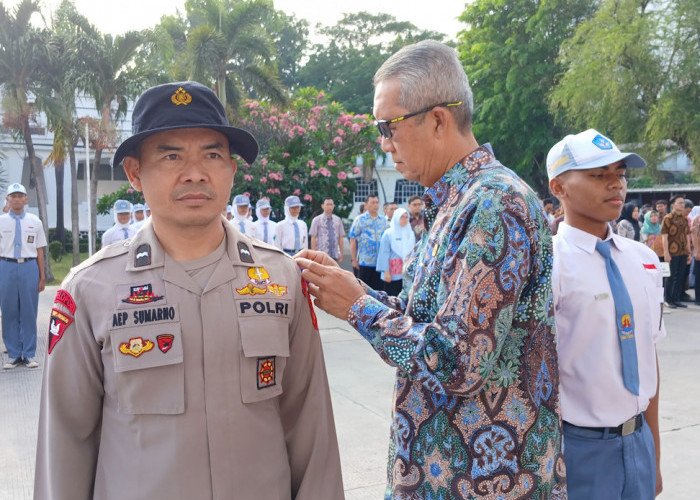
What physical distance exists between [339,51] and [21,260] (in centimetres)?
3383

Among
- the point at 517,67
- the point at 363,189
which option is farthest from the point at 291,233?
the point at 363,189

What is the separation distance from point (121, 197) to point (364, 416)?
1812cm

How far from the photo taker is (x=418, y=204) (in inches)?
420

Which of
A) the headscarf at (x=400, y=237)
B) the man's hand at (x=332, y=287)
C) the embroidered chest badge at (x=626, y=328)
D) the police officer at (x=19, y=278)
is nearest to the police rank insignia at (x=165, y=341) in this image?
the man's hand at (x=332, y=287)

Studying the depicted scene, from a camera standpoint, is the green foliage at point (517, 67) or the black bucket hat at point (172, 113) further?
the green foliage at point (517, 67)

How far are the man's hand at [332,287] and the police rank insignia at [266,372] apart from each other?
218mm

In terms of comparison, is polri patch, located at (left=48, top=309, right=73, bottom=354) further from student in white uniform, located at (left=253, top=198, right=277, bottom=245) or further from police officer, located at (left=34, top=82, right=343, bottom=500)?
student in white uniform, located at (left=253, top=198, right=277, bottom=245)

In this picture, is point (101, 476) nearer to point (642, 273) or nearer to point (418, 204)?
point (642, 273)

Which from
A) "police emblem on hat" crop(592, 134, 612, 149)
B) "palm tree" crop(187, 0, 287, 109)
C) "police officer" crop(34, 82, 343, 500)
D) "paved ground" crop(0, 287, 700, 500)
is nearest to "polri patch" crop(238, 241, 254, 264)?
"police officer" crop(34, 82, 343, 500)

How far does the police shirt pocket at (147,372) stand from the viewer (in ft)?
5.17

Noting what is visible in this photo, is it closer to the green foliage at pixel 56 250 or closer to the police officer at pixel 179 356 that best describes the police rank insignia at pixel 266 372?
the police officer at pixel 179 356

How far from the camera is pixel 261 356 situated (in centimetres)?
168

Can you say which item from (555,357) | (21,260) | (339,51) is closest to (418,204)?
(21,260)

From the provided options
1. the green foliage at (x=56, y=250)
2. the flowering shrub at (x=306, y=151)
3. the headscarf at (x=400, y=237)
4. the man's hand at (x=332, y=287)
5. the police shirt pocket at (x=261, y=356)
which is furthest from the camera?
the green foliage at (x=56, y=250)
